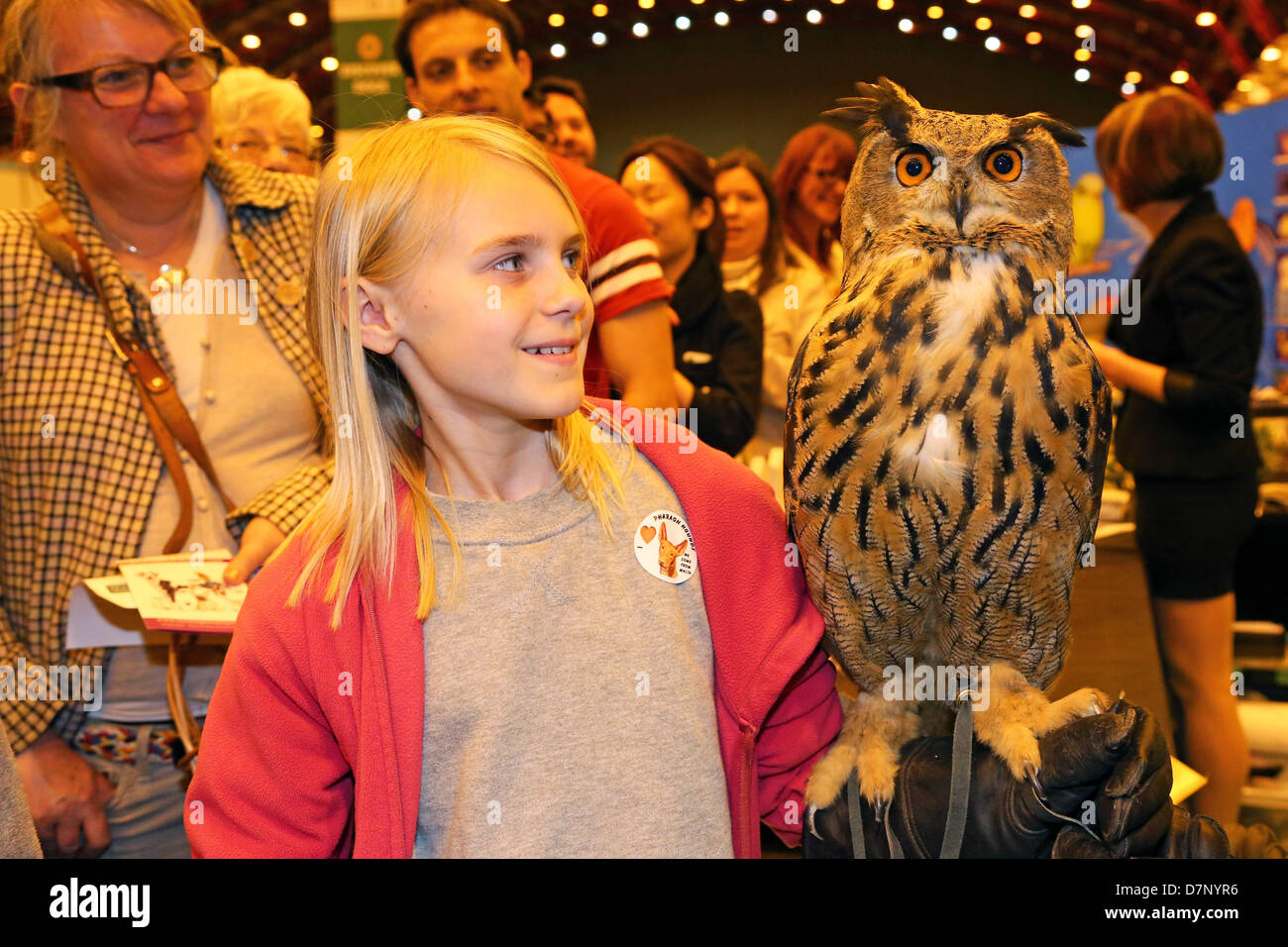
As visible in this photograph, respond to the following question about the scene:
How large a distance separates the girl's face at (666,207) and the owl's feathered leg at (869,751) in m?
1.07

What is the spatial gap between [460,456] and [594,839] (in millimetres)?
392

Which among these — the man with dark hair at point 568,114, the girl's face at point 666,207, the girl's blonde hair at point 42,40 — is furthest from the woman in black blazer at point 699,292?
the girl's blonde hair at point 42,40

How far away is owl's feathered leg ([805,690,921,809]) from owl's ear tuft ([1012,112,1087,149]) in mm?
548

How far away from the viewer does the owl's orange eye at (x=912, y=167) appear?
0.87 meters

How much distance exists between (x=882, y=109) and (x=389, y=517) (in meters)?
0.59

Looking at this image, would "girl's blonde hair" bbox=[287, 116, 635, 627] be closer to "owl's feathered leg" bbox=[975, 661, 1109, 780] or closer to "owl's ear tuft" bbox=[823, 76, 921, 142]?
"owl's ear tuft" bbox=[823, 76, 921, 142]

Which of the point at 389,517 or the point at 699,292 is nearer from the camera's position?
the point at 389,517

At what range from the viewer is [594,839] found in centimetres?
91

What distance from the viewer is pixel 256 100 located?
2.06 metres

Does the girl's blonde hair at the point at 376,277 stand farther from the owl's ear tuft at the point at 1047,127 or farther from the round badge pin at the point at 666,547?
the owl's ear tuft at the point at 1047,127

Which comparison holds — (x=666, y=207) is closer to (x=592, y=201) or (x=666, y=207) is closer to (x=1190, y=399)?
(x=592, y=201)

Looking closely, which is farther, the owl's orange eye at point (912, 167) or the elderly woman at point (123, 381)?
the elderly woman at point (123, 381)

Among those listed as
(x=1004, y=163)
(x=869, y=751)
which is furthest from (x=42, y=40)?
(x=869, y=751)
